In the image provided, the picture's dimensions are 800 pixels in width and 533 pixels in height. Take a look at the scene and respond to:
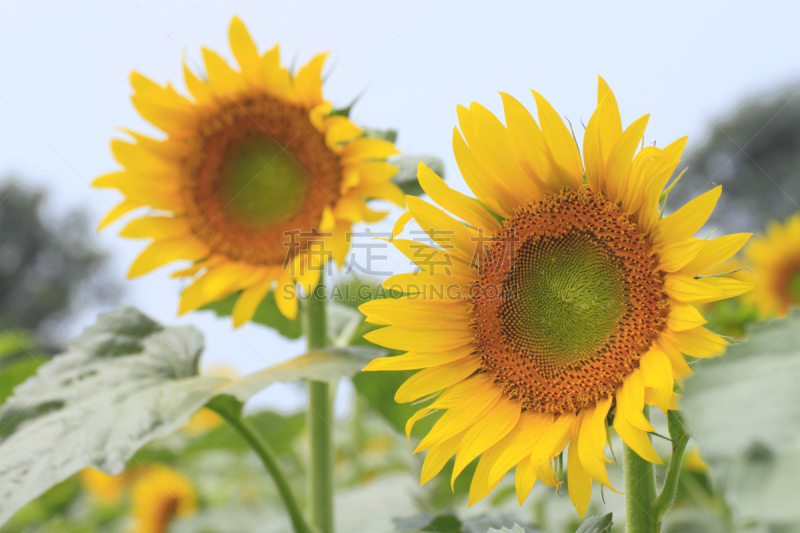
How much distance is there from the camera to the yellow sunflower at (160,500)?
2953 mm

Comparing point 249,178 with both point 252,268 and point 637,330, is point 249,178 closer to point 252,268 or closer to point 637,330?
point 252,268

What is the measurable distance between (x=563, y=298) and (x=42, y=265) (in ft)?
63.6

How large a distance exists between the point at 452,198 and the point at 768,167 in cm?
1668

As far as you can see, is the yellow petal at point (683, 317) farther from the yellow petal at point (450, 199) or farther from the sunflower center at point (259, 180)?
the sunflower center at point (259, 180)

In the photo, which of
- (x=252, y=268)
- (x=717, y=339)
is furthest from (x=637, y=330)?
(x=252, y=268)

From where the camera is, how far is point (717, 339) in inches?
32.9

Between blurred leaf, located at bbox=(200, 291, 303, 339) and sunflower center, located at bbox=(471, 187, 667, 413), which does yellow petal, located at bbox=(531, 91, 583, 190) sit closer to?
sunflower center, located at bbox=(471, 187, 667, 413)

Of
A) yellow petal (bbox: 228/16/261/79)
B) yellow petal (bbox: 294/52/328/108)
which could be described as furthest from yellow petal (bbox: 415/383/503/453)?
yellow petal (bbox: 228/16/261/79)

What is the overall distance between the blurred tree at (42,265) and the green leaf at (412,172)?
15851mm

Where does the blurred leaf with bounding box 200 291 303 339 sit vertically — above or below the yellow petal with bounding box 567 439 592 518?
above

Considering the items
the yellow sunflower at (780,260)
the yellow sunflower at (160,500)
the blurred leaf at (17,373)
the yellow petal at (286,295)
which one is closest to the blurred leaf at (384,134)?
the yellow petal at (286,295)

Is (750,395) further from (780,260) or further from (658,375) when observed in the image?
(780,260)

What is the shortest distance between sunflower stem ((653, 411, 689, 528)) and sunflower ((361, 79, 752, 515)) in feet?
0.14

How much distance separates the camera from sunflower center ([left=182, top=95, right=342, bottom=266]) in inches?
67.1
